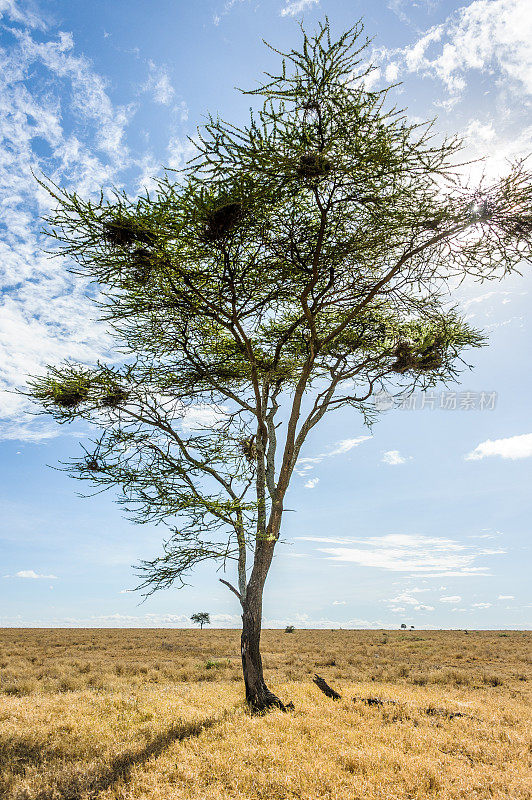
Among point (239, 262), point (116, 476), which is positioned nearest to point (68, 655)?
point (116, 476)

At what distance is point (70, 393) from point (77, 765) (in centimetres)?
584

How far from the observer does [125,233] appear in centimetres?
772

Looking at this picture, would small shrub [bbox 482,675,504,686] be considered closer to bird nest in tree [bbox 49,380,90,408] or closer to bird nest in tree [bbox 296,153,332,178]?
bird nest in tree [bbox 49,380,90,408]

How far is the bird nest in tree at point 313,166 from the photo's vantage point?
638 centimetres

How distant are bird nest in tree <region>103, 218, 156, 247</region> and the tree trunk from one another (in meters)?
6.82

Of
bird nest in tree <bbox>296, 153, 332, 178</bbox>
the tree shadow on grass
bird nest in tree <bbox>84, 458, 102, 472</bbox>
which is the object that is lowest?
the tree shadow on grass

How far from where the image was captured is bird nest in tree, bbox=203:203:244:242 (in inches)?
276

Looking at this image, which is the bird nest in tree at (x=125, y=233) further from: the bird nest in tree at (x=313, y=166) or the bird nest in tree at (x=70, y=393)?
the bird nest in tree at (x=70, y=393)

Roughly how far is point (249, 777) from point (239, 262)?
7255 mm

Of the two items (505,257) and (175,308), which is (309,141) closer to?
(175,308)

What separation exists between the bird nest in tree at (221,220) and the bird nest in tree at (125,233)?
3.10 ft

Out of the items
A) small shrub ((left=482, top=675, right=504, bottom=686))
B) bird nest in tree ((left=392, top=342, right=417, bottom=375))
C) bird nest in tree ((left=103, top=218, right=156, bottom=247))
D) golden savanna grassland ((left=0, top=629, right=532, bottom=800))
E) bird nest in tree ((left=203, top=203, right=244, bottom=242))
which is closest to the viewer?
golden savanna grassland ((left=0, top=629, right=532, bottom=800))

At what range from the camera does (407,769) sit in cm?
624

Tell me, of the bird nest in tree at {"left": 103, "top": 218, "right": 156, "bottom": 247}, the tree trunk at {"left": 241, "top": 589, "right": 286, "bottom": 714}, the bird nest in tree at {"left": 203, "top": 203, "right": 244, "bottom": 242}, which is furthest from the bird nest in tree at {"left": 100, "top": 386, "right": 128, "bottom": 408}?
the tree trunk at {"left": 241, "top": 589, "right": 286, "bottom": 714}
